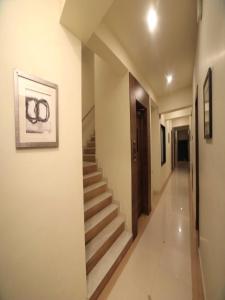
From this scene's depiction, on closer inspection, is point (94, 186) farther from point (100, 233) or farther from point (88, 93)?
point (88, 93)

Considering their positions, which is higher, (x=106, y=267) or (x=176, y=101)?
(x=176, y=101)

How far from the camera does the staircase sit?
166 centimetres

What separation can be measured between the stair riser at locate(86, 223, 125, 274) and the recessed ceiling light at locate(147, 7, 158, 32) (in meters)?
2.78

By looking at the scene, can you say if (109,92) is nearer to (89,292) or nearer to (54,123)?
(54,123)

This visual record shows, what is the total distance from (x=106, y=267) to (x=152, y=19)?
2.92 meters

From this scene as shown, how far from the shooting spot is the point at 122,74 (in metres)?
2.45

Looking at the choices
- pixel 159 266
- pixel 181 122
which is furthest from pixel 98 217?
pixel 181 122

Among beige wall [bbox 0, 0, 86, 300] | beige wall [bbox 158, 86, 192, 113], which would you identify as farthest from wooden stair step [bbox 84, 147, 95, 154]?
beige wall [bbox 158, 86, 192, 113]

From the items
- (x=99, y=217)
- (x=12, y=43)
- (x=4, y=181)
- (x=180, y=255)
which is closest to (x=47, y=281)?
(x=4, y=181)

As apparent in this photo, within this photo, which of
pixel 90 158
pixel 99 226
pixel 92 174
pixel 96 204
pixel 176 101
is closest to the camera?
pixel 99 226

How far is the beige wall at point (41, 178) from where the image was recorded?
820 mm

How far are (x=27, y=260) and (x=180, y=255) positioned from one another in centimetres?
200

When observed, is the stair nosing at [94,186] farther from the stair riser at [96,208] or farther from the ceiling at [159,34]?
the ceiling at [159,34]

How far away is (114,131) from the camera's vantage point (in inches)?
103
